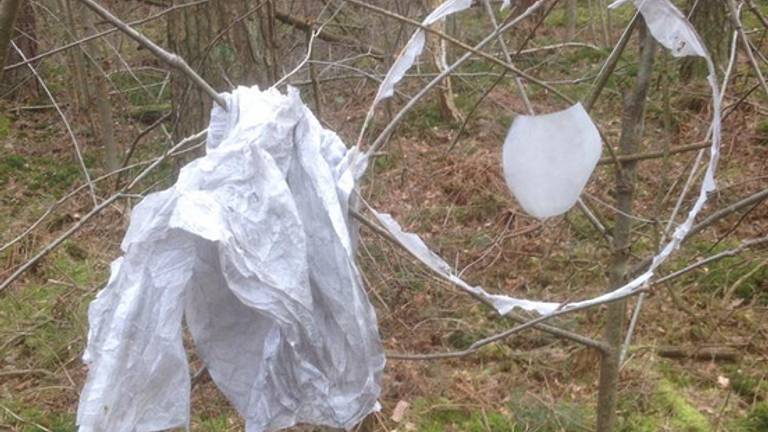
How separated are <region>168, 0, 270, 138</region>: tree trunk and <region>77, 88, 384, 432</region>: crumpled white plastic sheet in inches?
48.3

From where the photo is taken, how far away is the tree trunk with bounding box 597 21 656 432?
64.9 inches

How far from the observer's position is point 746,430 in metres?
2.89

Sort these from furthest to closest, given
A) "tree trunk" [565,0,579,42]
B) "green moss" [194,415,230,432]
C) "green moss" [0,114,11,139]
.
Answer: "tree trunk" [565,0,579,42], "green moss" [0,114,11,139], "green moss" [194,415,230,432]

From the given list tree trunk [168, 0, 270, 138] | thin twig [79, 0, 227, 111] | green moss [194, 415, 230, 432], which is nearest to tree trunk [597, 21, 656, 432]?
thin twig [79, 0, 227, 111]

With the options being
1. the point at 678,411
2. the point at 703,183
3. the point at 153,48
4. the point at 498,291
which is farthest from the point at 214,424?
the point at 703,183

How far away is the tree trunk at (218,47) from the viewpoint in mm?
2643

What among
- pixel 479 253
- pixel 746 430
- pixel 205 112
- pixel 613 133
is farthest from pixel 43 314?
pixel 613 133

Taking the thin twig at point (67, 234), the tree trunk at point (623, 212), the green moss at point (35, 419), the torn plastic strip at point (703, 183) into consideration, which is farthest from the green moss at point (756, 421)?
the green moss at point (35, 419)

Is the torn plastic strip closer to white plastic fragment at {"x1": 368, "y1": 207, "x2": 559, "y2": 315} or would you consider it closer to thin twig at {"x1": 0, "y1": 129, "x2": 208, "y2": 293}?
white plastic fragment at {"x1": 368, "y1": 207, "x2": 559, "y2": 315}

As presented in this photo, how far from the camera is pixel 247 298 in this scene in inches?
52.7

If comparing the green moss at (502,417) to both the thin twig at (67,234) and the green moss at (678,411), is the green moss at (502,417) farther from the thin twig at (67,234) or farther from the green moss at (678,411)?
the thin twig at (67,234)

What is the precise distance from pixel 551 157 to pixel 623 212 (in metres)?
0.44

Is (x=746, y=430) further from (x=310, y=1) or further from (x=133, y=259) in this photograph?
(x=310, y=1)

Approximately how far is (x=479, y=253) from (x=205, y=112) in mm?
2035
